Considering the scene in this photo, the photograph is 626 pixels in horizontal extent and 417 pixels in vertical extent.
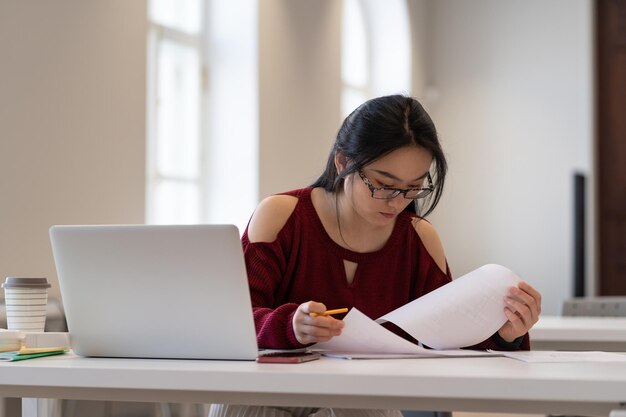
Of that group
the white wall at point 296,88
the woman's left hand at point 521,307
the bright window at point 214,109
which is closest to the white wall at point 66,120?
the bright window at point 214,109

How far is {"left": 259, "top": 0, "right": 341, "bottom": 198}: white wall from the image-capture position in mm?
4770

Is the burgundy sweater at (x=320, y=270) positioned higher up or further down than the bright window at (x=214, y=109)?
further down

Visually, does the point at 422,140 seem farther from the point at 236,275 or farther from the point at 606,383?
the point at 606,383

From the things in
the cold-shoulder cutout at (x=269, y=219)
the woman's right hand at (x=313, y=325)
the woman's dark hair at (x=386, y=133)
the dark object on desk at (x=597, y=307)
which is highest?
the woman's dark hair at (x=386, y=133)

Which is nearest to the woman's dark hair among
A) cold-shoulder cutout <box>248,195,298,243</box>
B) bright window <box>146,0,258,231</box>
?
cold-shoulder cutout <box>248,195,298,243</box>

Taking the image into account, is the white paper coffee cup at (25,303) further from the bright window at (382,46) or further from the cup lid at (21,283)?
the bright window at (382,46)

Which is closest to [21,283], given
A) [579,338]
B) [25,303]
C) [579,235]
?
[25,303]

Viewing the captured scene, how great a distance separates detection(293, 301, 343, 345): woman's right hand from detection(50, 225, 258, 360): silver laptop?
9 centimetres

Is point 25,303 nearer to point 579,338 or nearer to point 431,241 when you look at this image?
point 431,241

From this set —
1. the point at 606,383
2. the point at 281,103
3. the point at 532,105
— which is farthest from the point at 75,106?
the point at 532,105

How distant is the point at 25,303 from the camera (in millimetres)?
1647

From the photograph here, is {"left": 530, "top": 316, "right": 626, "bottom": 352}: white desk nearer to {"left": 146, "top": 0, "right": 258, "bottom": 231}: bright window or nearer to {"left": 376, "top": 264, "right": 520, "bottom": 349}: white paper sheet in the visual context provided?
{"left": 376, "top": 264, "right": 520, "bottom": 349}: white paper sheet

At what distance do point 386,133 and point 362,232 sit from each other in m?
0.27

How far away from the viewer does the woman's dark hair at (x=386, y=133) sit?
1.80 metres
